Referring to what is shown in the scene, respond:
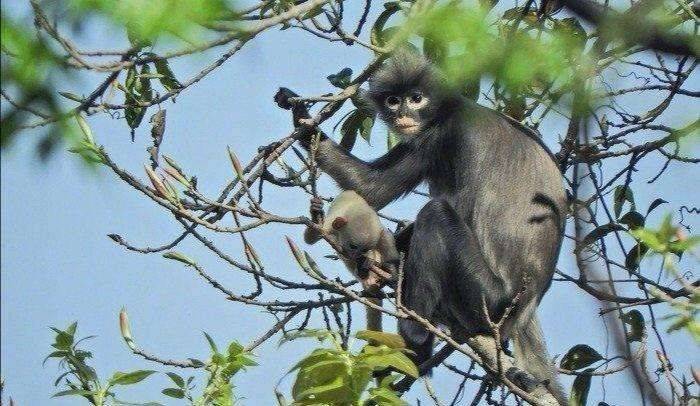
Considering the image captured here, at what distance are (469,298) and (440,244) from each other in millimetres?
350

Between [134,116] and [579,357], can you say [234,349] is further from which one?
[579,357]

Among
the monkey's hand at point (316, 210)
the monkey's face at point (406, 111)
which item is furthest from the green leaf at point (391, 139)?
the monkey's hand at point (316, 210)

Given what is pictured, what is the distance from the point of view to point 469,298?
18.4 feet

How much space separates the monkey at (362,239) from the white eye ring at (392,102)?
858 millimetres

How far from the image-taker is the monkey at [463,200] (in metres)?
5.48

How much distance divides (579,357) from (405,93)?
2.26m

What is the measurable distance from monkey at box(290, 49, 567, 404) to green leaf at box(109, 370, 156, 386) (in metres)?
2.16

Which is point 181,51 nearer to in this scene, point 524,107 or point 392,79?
point 524,107

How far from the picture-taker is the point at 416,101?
6.45 m

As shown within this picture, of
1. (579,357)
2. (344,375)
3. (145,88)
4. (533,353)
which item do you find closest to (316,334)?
(344,375)

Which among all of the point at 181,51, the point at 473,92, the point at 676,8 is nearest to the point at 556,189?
the point at 473,92

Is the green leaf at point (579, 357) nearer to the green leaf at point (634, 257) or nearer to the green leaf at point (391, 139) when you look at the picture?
the green leaf at point (634, 257)

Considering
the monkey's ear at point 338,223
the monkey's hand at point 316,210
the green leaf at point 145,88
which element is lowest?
the monkey's hand at point 316,210

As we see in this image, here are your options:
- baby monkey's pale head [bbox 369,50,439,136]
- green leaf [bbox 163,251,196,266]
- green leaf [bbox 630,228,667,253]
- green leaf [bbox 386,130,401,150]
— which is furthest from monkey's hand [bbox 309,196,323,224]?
green leaf [bbox 630,228,667,253]
